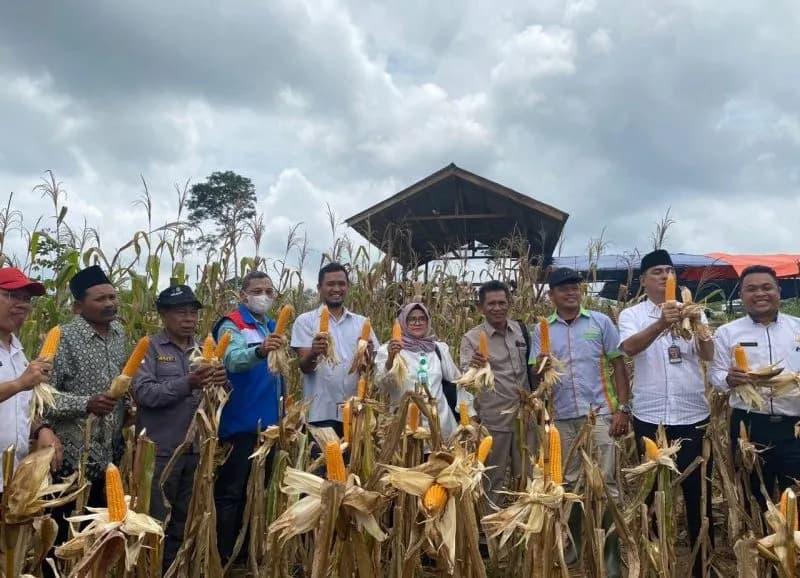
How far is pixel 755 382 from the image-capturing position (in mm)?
3354

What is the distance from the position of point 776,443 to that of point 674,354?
2.38 feet

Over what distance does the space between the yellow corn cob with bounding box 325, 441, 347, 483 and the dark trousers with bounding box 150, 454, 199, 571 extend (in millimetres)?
2285

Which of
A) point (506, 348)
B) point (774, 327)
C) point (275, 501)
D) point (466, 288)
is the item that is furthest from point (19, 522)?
point (466, 288)

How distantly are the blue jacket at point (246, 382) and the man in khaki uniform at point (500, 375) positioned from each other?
1.35 metres

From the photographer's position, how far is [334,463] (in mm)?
1563

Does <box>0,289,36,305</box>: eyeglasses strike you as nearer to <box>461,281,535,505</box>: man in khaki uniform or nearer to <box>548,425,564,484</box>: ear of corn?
<box>548,425,564,484</box>: ear of corn

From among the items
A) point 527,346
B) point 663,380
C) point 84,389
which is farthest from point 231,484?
point 663,380

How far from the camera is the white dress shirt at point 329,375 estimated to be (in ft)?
13.4

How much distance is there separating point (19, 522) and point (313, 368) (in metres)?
2.17

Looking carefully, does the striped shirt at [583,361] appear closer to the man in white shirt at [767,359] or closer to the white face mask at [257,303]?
the man in white shirt at [767,359]

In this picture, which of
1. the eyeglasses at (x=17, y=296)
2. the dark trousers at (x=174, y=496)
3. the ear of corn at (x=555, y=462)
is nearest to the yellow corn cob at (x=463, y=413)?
the ear of corn at (x=555, y=462)

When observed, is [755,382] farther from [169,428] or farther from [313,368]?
[169,428]

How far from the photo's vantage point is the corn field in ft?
5.47

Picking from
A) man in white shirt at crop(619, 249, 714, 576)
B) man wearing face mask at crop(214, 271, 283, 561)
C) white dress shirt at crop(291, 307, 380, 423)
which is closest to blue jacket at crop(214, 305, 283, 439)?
man wearing face mask at crop(214, 271, 283, 561)
